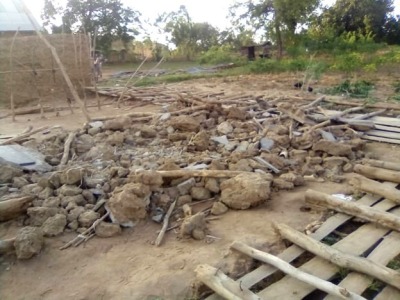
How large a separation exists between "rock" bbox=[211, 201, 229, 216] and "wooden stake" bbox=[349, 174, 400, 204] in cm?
151

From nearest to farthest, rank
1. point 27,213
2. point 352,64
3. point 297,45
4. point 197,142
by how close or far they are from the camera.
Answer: point 27,213, point 197,142, point 352,64, point 297,45

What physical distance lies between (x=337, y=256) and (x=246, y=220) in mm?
1185

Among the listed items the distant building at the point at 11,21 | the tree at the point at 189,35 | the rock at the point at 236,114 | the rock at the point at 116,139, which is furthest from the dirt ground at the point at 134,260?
the tree at the point at 189,35

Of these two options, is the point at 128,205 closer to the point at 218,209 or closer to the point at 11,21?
the point at 218,209

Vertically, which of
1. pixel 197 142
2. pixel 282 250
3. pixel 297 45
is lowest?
pixel 282 250

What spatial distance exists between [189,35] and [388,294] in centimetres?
2628

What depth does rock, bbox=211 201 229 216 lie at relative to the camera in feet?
14.1

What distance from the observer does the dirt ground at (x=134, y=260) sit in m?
3.20

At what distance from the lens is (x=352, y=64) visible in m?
12.9

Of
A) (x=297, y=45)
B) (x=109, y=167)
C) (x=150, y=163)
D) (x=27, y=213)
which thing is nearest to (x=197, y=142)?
(x=150, y=163)

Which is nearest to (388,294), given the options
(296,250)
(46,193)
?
(296,250)

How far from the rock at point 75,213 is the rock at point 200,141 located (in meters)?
2.16

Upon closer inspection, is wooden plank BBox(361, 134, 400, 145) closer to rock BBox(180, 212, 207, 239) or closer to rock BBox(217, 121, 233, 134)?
rock BBox(217, 121, 233, 134)

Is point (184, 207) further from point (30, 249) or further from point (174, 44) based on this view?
point (174, 44)
